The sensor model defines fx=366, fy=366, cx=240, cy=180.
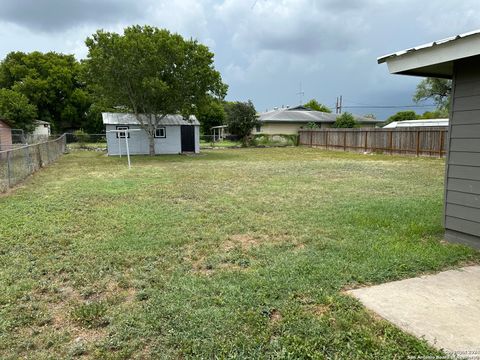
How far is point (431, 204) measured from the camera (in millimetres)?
6648

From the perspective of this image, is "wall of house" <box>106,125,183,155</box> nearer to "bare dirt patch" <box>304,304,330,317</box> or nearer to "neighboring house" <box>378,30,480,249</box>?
"neighboring house" <box>378,30,480,249</box>

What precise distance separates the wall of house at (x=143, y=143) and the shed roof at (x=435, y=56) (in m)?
19.0

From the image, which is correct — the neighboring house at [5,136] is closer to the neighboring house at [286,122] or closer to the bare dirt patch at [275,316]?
the bare dirt patch at [275,316]

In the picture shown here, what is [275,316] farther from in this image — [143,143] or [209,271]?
[143,143]

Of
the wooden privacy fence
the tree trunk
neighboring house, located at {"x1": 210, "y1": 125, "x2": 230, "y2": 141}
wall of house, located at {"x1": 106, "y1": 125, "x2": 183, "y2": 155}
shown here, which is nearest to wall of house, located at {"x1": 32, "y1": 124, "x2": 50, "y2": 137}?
wall of house, located at {"x1": 106, "y1": 125, "x2": 183, "y2": 155}

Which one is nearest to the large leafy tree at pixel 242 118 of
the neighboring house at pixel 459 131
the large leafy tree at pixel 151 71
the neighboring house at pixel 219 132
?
the neighboring house at pixel 219 132

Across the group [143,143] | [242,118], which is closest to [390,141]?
[242,118]

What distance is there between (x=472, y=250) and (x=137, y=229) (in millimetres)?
4200

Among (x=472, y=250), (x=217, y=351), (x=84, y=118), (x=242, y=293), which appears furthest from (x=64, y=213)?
(x=84, y=118)

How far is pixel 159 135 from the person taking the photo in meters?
22.8

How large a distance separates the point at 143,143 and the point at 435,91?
25.6 metres

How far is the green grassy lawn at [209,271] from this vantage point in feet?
7.90

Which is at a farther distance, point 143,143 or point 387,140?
point 143,143

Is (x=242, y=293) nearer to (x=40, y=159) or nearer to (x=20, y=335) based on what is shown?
(x=20, y=335)
